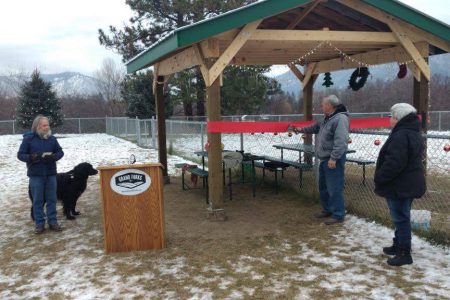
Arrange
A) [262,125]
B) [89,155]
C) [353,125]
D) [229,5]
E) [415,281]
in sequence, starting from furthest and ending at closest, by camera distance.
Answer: [229,5] < [89,155] < [353,125] < [262,125] < [415,281]

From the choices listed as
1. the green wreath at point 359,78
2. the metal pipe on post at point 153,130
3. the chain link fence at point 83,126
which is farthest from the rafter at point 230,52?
the chain link fence at point 83,126

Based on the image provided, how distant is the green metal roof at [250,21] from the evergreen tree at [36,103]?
23974mm

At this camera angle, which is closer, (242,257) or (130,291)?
(130,291)

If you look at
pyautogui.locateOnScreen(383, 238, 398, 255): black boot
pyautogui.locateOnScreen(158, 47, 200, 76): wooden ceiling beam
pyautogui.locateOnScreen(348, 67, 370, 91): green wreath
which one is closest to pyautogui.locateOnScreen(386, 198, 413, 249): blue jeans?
pyautogui.locateOnScreen(383, 238, 398, 255): black boot

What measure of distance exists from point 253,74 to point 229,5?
3.92m

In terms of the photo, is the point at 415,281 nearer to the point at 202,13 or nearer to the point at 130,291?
the point at 130,291

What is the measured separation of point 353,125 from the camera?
689cm

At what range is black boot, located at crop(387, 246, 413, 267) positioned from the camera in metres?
4.36

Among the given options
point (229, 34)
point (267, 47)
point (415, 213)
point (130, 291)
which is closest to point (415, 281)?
point (415, 213)

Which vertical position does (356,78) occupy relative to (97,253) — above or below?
above

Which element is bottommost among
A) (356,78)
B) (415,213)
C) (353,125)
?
(415,213)

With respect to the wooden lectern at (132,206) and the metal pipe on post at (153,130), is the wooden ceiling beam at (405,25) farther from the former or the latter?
the metal pipe on post at (153,130)

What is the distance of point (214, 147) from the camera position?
6.07 m

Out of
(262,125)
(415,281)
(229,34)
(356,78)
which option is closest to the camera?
(415,281)
